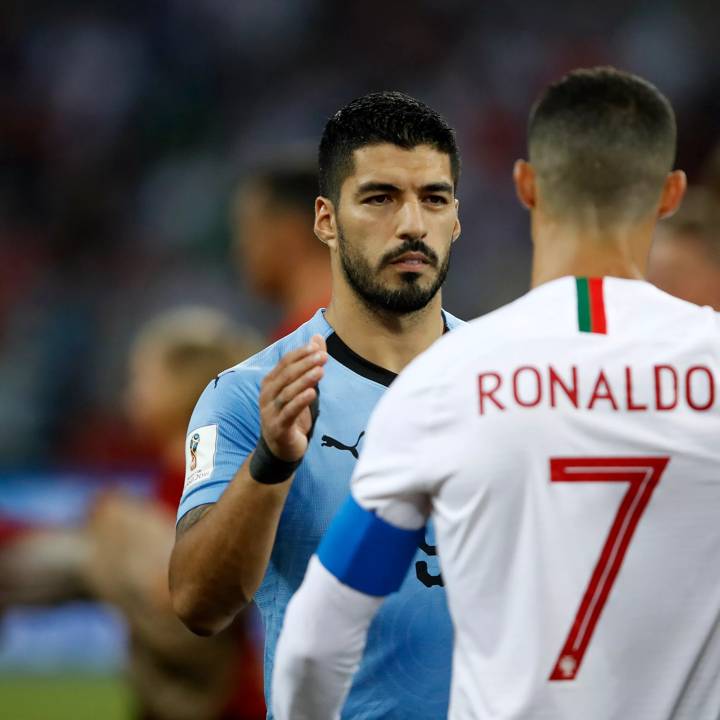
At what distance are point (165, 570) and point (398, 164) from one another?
3.35m

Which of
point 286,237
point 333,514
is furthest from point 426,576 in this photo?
point 286,237

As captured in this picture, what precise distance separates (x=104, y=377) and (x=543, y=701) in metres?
9.84

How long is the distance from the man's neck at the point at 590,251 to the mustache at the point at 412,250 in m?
0.98

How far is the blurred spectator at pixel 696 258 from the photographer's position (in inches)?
212

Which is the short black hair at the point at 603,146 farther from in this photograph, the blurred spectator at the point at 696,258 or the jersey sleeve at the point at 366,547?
the blurred spectator at the point at 696,258

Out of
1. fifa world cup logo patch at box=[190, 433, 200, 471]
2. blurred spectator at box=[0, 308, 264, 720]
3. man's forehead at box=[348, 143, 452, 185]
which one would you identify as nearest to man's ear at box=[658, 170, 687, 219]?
man's forehead at box=[348, 143, 452, 185]

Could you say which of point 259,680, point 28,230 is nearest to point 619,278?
point 259,680

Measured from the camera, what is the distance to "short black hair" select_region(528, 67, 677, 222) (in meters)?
2.39

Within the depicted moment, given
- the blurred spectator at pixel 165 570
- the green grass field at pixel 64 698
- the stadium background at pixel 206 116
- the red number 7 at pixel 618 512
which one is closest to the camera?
the red number 7 at pixel 618 512

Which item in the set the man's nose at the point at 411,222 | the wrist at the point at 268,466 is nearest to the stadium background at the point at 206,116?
the man's nose at the point at 411,222

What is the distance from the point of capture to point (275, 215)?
5.69m

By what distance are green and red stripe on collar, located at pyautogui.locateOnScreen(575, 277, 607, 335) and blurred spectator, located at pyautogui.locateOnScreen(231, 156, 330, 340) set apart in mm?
2804

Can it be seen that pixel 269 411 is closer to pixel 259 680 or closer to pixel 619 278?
pixel 619 278

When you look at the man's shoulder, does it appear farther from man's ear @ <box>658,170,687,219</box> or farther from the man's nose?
man's ear @ <box>658,170,687,219</box>
